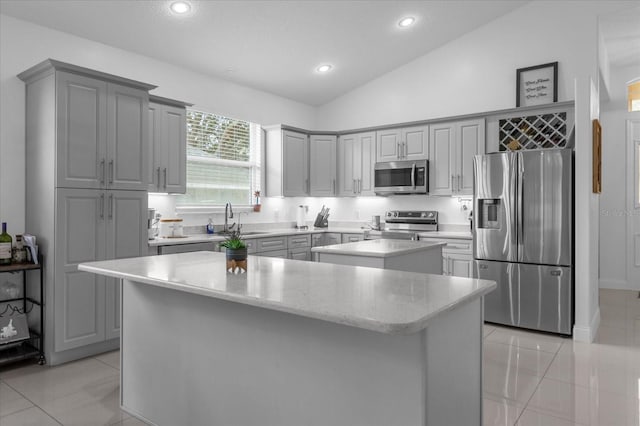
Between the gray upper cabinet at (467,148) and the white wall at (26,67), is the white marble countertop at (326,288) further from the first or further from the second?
the gray upper cabinet at (467,148)

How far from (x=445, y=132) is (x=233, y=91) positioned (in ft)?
9.46

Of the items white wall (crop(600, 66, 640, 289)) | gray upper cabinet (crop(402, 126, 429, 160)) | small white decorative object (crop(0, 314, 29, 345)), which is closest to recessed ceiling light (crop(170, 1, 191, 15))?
small white decorative object (crop(0, 314, 29, 345))

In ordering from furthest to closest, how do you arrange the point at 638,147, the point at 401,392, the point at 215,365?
the point at 638,147, the point at 215,365, the point at 401,392

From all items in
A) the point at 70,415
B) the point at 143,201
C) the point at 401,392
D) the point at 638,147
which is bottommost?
the point at 70,415

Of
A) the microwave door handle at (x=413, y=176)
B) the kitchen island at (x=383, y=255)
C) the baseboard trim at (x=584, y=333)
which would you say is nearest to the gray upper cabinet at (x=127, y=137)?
the kitchen island at (x=383, y=255)

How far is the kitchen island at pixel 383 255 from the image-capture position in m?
3.23

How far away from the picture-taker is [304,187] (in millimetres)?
6301

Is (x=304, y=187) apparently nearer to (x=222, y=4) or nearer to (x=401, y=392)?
(x=222, y=4)

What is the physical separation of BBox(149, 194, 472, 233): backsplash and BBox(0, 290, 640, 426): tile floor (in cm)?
189

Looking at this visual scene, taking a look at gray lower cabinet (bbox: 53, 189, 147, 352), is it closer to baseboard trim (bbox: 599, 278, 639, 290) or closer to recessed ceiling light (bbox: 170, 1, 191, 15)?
recessed ceiling light (bbox: 170, 1, 191, 15)

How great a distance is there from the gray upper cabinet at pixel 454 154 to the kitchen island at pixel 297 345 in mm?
3604

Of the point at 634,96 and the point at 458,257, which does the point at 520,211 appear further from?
the point at 634,96

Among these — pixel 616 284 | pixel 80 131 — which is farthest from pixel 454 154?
pixel 80 131

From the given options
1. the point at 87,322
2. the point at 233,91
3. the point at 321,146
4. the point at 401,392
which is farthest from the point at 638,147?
the point at 87,322
